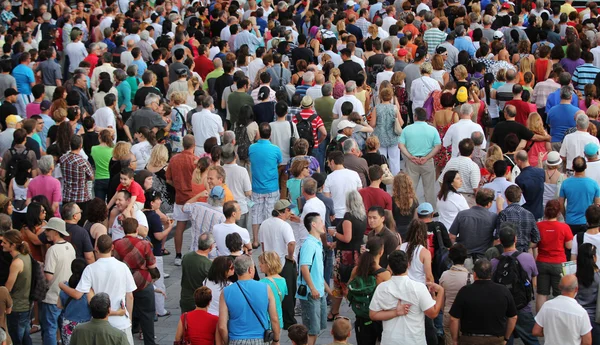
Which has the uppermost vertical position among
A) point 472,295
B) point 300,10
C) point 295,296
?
point 472,295

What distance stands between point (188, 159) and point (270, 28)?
9303 mm

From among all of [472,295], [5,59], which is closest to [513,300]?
[472,295]

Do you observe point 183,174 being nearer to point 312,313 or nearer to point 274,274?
point 312,313

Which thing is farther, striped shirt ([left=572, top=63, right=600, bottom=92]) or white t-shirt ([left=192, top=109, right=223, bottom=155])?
striped shirt ([left=572, top=63, right=600, bottom=92])

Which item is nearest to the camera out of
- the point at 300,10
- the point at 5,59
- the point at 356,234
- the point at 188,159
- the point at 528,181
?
the point at 356,234

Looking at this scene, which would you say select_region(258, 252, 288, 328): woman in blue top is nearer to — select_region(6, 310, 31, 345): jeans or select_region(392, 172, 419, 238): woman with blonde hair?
select_region(392, 172, 419, 238): woman with blonde hair

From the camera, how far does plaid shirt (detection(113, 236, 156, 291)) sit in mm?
10438

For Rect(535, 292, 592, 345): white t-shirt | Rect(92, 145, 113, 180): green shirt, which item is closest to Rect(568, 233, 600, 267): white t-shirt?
Rect(535, 292, 592, 345): white t-shirt

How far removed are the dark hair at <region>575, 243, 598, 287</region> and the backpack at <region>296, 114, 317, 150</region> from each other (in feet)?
17.9

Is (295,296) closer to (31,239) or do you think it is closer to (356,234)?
(356,234)

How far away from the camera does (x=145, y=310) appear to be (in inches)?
416

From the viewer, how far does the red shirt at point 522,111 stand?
1518 centimetres

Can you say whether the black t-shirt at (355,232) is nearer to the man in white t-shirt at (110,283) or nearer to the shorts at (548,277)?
the shorts at (548,277)

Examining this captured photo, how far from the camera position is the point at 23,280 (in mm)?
10516
